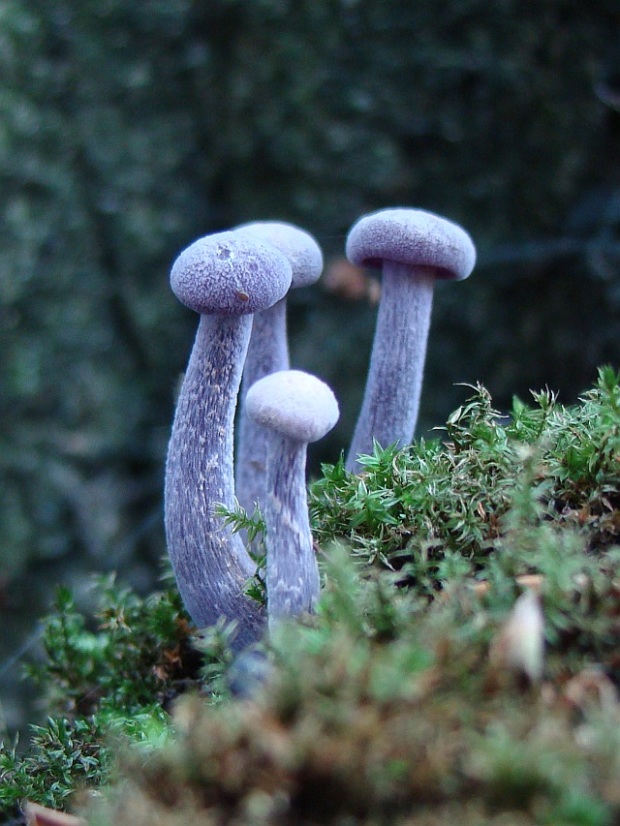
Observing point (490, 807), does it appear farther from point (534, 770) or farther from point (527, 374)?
point (527, 374)

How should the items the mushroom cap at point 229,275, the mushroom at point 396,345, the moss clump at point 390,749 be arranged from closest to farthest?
the moss clump at point 390,749, the mushroom cap at point 229,275, the mushroom at point 396,345

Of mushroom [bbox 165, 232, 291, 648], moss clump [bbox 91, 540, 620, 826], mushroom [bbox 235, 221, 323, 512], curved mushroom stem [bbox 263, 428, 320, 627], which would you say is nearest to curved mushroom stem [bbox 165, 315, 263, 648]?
mushroom [bbox 165, 232, 291, 648]

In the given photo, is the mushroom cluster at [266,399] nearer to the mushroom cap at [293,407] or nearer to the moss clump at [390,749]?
the mushroom cap at [293,407]

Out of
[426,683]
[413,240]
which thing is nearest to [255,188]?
[413,240]

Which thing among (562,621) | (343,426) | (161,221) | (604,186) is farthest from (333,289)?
(562,621)

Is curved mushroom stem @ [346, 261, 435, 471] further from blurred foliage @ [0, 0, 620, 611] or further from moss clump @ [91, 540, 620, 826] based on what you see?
blurred foliage @ [0, 0, 620, 611]

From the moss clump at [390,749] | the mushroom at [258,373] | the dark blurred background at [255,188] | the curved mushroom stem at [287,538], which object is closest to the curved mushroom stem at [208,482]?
the curved mushroom stem at [287,538]

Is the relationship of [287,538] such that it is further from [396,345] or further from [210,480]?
[396,345]
